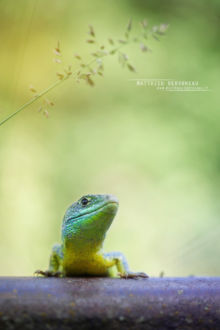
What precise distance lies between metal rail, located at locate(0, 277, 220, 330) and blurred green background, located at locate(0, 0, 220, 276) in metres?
1.48

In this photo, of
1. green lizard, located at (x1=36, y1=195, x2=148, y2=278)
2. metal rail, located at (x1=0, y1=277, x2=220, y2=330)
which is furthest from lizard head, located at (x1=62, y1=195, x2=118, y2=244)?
metal rail, located at (x1=0, y1=277, x2=220, y2=330)

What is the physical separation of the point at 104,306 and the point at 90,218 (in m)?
0.73

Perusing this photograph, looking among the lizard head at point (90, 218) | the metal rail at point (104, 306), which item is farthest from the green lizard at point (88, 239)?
the metal rail at point (104, 306)

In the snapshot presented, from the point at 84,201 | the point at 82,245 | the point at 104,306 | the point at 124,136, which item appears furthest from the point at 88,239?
the point at 124,136

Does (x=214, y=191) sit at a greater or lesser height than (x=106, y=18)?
lesser

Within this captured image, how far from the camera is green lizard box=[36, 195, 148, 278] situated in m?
2.12

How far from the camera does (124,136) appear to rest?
3.95 m

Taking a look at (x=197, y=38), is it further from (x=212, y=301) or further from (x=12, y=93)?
(x=212, y=301)

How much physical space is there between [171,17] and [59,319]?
2872 mm

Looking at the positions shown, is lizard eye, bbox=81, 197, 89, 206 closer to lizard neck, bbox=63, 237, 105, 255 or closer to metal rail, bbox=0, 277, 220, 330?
lizard neck, bbox=63, 237, 105, 255

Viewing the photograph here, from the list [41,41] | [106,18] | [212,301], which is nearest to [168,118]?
[106,18]

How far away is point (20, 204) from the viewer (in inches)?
134

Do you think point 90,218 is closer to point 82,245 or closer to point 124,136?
point 82,245

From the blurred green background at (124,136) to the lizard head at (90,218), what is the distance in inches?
33.2
